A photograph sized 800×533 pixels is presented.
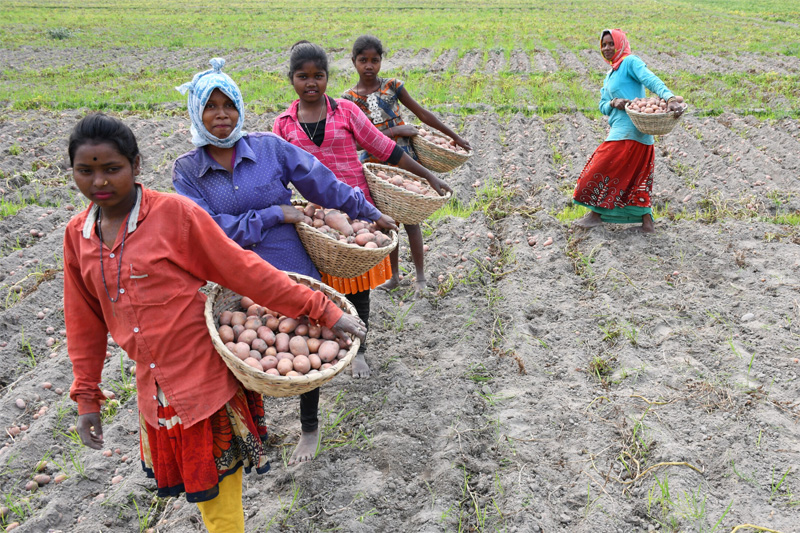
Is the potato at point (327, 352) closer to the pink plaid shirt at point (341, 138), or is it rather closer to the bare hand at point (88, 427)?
the bare hand at point (88, 427)

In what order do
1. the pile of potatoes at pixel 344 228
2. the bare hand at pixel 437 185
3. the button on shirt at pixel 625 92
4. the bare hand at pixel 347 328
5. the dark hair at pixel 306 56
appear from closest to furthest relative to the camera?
the bare hand at pixel 347 328
the pile of potatoes at pixel 344 228
the dark hair at pixel 306 56
the bare hand at pixel 437 185
the button on shirt at pixel 625 92

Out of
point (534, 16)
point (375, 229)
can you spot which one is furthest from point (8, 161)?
point (534, 16)

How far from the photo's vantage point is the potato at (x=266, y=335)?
2139mm

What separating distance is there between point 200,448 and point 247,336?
39cm

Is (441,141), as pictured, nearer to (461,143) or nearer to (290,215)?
(461,143)

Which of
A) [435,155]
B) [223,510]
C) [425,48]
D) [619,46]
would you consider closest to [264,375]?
[223,510]

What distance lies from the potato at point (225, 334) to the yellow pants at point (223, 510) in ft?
1.59

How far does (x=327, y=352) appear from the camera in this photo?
2.10 meters

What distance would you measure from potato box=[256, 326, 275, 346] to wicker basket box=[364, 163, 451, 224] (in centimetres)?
125

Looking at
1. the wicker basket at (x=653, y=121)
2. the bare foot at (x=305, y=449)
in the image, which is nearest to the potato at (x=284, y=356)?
the bare foot at (x=305, y=449)

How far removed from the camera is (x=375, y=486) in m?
2.75

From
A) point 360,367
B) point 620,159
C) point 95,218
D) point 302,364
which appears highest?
point 95,218

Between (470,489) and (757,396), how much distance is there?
5.18ft

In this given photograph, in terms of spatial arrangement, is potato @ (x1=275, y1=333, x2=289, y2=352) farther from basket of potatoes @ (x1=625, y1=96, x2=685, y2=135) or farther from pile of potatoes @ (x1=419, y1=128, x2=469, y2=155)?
basket of potatoes @ (x1=625, y1=96, x2=685, y2=135)
